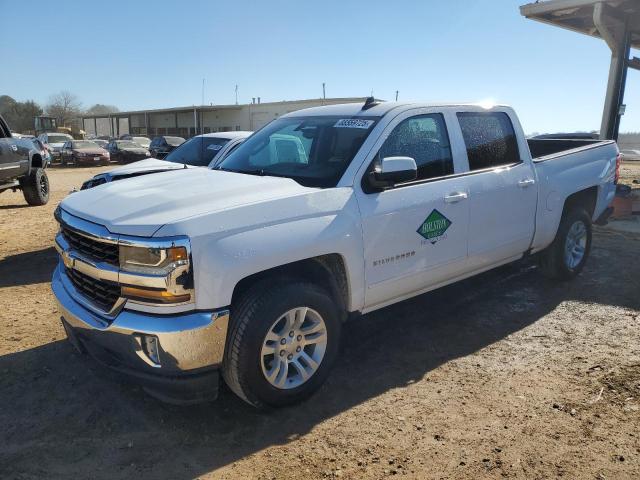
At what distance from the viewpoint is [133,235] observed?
9.04 feet

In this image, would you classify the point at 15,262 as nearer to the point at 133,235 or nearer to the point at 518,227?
the point at 133,235

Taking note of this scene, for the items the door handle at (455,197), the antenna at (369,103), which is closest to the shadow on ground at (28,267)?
the antenna at (369,103)

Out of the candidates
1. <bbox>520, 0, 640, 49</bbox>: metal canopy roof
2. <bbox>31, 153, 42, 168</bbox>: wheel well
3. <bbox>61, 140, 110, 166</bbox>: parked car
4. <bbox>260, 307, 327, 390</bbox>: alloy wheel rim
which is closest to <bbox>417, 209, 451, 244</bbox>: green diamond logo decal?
<bbox>260, 307, 327, 390</bbox>: alloy wheel rim

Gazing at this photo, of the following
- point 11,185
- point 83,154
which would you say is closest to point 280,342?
point 11,185

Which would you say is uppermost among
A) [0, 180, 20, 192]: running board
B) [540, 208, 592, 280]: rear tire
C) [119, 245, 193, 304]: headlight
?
[0, 180, 20, 192]: running board

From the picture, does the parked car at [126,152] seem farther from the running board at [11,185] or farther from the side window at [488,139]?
the side window at [488,139]

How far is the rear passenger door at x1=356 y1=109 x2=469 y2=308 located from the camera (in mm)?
3533

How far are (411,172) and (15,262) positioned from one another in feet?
18.8

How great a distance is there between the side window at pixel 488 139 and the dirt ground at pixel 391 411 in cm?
147

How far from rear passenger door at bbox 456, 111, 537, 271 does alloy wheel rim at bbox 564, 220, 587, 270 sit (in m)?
0.99

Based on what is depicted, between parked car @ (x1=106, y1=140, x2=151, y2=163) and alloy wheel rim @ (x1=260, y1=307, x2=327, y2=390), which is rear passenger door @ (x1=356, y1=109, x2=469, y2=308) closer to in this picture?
alloy wheel rim @ (x1=260, y1=307, x2=327, y2=390)

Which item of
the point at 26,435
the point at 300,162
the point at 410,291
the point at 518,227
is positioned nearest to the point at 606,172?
the point at 518,227

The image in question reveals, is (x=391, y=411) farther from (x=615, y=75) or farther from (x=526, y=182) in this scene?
(x=615, y=75)

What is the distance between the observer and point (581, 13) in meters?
13.2
